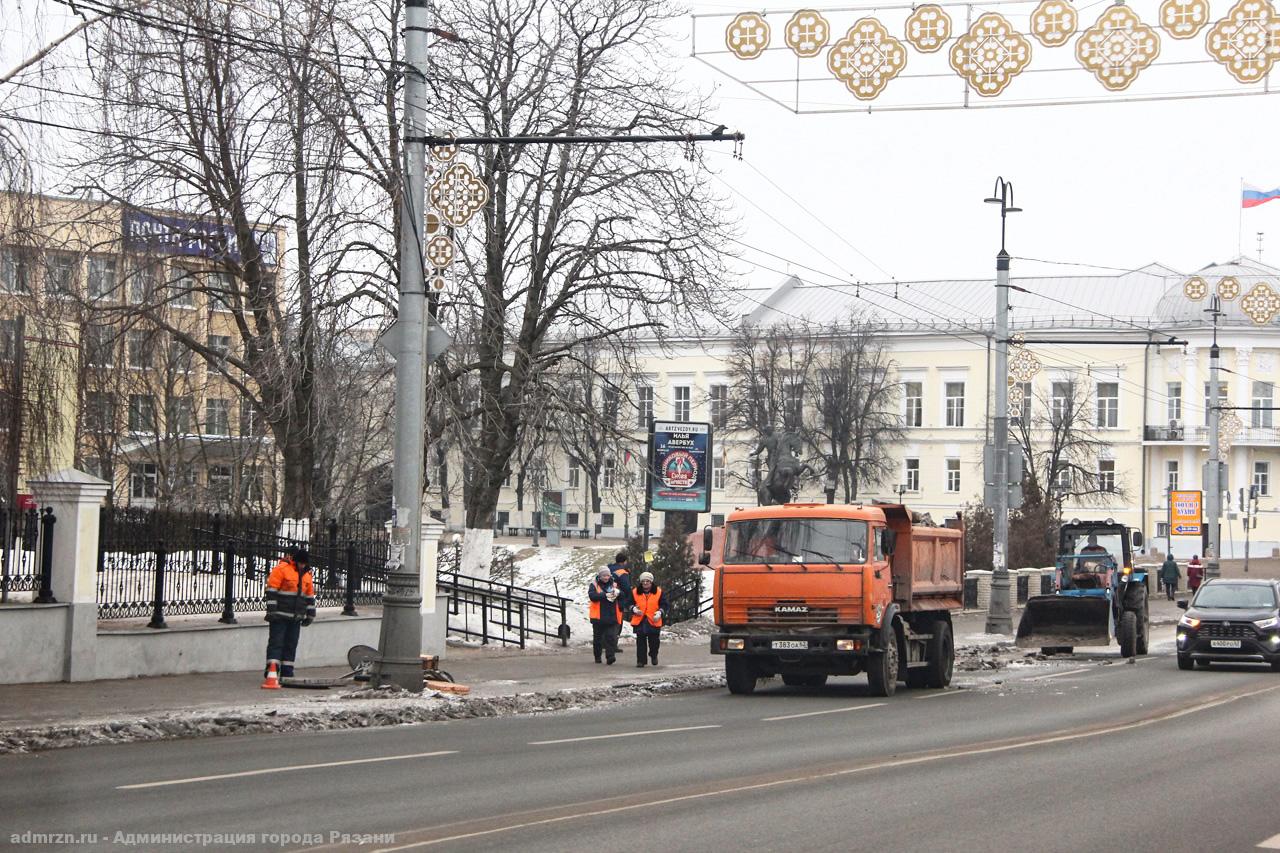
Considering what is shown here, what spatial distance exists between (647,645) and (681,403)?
2812 inches

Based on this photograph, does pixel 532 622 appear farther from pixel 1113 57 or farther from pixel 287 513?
pixel 1113 57

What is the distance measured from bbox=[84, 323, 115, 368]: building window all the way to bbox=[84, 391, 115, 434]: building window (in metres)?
0.41

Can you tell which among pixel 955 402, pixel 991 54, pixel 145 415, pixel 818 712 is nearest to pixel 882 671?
pixel 818 712

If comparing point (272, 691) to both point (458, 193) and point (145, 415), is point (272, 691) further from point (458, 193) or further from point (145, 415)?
point (145, 415)

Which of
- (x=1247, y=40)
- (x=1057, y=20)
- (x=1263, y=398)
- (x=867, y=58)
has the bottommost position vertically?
(x=1247, y=40)

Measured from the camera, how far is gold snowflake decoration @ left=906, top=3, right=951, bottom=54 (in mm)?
17328

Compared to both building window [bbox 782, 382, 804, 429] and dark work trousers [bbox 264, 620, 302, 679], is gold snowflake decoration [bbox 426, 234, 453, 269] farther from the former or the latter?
building window [bbox 782, 382, 804, 429]

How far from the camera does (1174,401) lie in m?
91.8

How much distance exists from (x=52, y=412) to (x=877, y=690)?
37.2 ft

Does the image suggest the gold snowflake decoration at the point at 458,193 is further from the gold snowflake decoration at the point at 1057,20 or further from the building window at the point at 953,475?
the building window at the point at 953,475

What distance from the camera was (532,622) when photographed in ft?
114

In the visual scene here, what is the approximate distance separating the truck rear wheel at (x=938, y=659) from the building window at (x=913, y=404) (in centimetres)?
7164

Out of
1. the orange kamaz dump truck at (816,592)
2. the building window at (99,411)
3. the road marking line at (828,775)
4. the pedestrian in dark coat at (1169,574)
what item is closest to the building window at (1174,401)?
the pedestrian in dark coat at (1169,574)

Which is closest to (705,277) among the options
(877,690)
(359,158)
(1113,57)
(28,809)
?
(359,158)
